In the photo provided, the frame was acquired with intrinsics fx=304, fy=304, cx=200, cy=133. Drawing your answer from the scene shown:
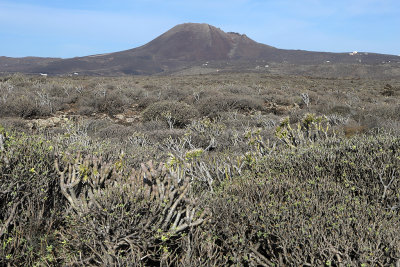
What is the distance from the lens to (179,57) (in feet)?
543

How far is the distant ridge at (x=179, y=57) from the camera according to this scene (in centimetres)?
11581

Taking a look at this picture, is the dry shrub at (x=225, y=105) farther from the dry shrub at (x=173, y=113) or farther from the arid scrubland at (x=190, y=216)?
the arid scrubland at (x=190, y=216)

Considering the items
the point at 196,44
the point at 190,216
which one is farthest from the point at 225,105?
the point at 196,44

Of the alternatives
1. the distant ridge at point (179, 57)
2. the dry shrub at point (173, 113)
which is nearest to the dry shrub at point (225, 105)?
the dry shrub at point (173, 113)

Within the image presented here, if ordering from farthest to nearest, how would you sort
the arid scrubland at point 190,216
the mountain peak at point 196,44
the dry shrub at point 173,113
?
the mountain peak at point 196,44, the dry shrub at point 173,113, the arid scrubland at point 190,216

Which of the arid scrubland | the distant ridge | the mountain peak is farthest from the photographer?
the mountain peak

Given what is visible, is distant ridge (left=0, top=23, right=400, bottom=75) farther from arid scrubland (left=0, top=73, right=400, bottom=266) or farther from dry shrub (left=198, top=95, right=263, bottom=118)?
arid scrubland (left=0, top=73, right=400, bottom=266)

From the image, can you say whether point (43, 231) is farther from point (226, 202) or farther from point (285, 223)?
point (285, 223)

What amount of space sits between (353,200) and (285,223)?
0.73 meters

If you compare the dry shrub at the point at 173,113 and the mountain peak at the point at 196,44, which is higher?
the mountain peak at the point at 196,44

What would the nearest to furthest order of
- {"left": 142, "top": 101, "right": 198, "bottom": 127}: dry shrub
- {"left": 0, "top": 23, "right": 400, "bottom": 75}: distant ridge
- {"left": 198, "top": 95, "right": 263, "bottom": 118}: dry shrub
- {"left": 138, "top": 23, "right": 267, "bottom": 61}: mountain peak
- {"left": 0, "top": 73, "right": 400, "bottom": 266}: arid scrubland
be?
{"left": 0, "top": 73, "right": 400, "bottom": 266}: arid scrubland
{"left": 142, "top": 101, "right": 198, "bottom": 127}: dry shrub
{"left": 198, "top": 95, "right": 263, "bottom": 118}: dry shrub
{"left": 0, "top": 23, "right": 400, "bottom": 75}: distant ridge
{"left": 138, "top": 23, "right": 267, "bottom": 61}: mountain peak

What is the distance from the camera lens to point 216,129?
7730 millimetres

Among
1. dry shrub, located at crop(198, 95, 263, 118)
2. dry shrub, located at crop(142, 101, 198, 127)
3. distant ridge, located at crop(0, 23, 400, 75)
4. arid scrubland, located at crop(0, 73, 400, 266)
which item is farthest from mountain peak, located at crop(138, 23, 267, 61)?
arid scrubland, located at crop(0, 73, 400, 266)

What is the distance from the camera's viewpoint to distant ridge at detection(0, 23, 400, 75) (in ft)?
380
